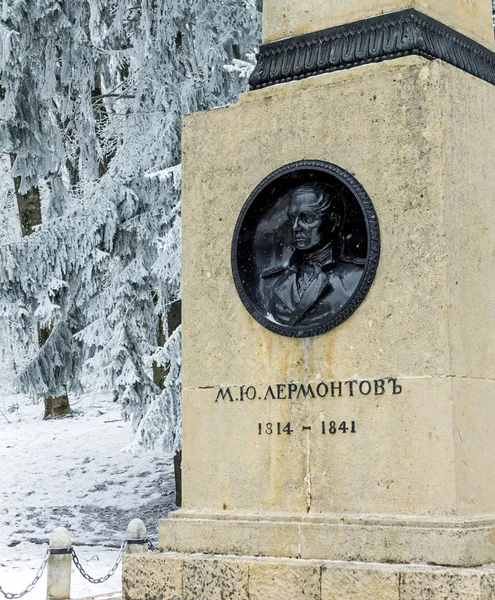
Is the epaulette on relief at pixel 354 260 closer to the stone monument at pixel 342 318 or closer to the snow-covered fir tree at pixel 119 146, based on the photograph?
the stone monument at pixel 342 318

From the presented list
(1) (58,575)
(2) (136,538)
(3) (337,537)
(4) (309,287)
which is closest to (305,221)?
(4) (309,287)

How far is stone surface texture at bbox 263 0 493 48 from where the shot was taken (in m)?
7.20

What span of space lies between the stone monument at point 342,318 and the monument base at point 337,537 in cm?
1

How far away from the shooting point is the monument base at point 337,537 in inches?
242

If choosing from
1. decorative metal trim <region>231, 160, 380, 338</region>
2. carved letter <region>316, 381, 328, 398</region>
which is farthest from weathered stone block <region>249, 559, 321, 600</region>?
decorative metal trim <region>231, 160, 380, 338</region>

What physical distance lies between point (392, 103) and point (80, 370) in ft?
39.1

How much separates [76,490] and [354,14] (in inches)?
505

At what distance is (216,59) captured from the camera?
1526 centimetres

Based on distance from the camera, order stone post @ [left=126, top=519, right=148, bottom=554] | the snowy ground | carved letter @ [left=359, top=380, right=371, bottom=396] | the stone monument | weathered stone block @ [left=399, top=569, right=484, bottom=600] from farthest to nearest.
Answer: the snowy ground, stone post @ [left=126, top=519, right=148, bottom=554], carved letter @ [left=359, top=380, right=371, bottom=396], the stone monument, weathered stone block @ [left=399, top=569, right=484, bottom=600]

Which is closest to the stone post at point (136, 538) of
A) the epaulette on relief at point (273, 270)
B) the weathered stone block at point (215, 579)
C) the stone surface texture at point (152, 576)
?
the stone surface texture at point (152, 576)

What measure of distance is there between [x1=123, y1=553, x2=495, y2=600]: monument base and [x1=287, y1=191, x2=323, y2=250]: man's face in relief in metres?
2.00

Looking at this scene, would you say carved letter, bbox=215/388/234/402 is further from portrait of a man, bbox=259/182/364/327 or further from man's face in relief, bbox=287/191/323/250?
man's face in relief, bbox=287/191/323/250

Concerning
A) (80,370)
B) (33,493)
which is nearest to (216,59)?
(80,370)

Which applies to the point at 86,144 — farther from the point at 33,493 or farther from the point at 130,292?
the point at 33,493
